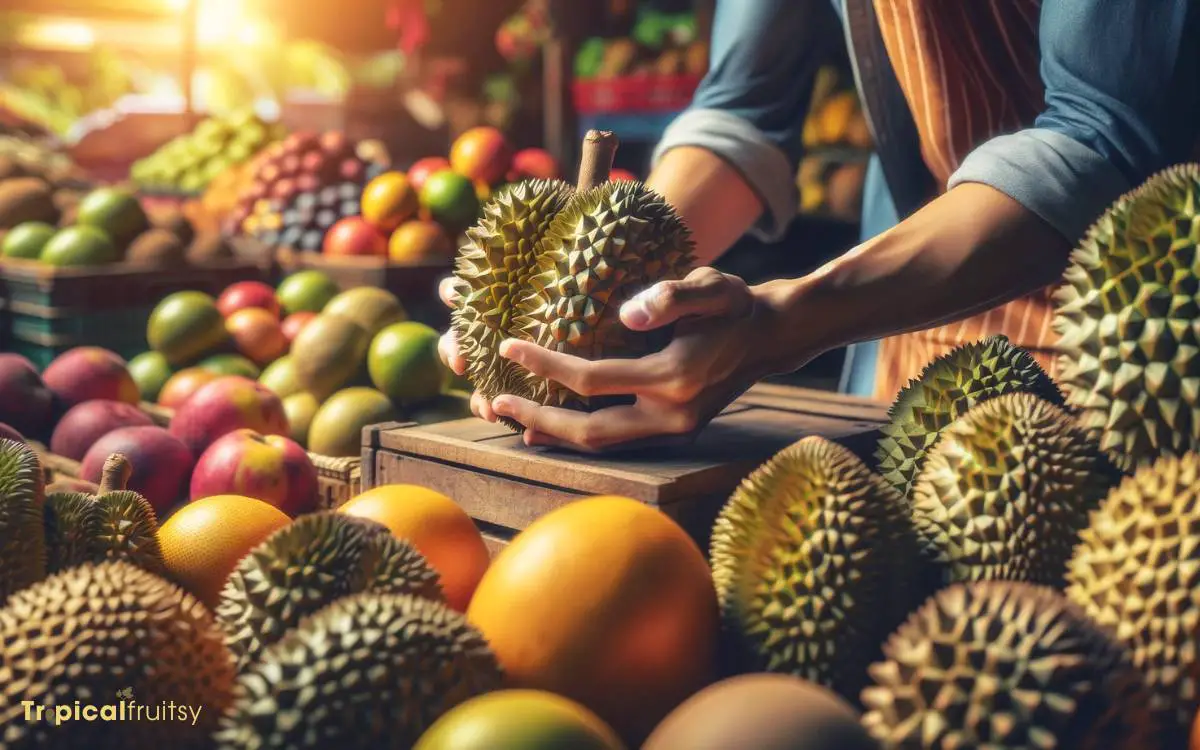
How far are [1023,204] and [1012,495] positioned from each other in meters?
0.61

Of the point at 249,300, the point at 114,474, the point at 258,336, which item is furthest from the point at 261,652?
the point at 249,300

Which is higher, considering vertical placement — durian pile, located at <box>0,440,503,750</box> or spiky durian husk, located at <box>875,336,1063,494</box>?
spiky durian husk, located at <box>875,336,1063,494</box>

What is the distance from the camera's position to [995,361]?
1.06 m

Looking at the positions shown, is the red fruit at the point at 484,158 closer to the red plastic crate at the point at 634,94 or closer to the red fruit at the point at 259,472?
the red plastic crate at the point at 634,94

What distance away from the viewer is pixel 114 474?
111 cm

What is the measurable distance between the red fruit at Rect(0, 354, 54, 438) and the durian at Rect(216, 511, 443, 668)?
152 centimetres

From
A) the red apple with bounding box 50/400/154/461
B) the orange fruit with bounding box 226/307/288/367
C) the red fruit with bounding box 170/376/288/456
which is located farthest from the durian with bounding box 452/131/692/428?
the orange fruit with bounding box 226/307/288/367

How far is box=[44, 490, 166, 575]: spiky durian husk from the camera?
0.98 meters

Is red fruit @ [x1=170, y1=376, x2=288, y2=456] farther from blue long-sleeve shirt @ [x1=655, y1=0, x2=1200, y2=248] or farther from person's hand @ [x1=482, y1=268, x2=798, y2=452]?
blue long-sleeve shirt @ [x1=655, y1=0, x2=1200, y2=248]

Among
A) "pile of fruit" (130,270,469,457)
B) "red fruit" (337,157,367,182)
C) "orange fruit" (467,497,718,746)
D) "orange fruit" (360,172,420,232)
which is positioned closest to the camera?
"orange fruit" (467,497,718,746)

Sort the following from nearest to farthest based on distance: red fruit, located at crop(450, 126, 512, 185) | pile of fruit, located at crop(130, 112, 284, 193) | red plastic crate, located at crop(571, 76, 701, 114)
Answer: red fruit, located at crop(450, 126, 512, 185) < pile of fruit, located at crop(130, 112, 284, 193) < red plastic crate, located at crop(571, 76, 701, 114)

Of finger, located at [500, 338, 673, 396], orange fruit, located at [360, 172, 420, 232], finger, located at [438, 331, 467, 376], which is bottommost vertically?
finger, located at [438, 331, 467, 376]

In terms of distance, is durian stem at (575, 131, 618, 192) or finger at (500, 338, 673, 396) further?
durian stem at (575, 131, 618, 192)

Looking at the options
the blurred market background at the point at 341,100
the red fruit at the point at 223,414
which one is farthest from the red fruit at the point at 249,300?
the red fruit at the point at 223,414
